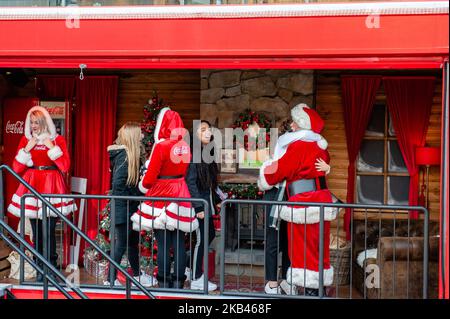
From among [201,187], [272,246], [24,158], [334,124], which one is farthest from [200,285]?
[334,124]

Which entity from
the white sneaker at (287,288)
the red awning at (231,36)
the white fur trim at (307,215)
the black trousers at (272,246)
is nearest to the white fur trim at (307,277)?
the white sneaker at (287,288)

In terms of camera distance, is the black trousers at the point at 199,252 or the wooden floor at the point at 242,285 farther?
the wooden floor at the point at 242,285

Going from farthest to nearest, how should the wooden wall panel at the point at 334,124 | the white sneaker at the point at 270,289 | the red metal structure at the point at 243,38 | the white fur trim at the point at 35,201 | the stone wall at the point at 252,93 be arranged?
the wooden wall panel at the point at 334,124 < the stone wall at the point at 252,93 < the white fur trim at the point at 35,201 < the white sneaker at the point at 270,289 < the red metal structure at the point at 243,38

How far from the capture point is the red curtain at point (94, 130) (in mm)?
8938

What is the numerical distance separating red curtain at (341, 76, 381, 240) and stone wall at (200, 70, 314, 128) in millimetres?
462

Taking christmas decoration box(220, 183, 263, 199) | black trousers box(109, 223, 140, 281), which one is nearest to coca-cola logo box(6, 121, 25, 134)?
black trousers box(109, 223, 140, 281)

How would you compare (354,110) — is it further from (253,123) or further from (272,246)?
(272,246)

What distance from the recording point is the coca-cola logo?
878 cm

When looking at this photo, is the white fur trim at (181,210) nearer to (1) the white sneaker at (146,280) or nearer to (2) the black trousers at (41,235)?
(1) the white sneaker at (146,280)

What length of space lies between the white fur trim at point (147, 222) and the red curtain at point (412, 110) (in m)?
3.35

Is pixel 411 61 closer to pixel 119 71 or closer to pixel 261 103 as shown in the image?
pixel 261 103
